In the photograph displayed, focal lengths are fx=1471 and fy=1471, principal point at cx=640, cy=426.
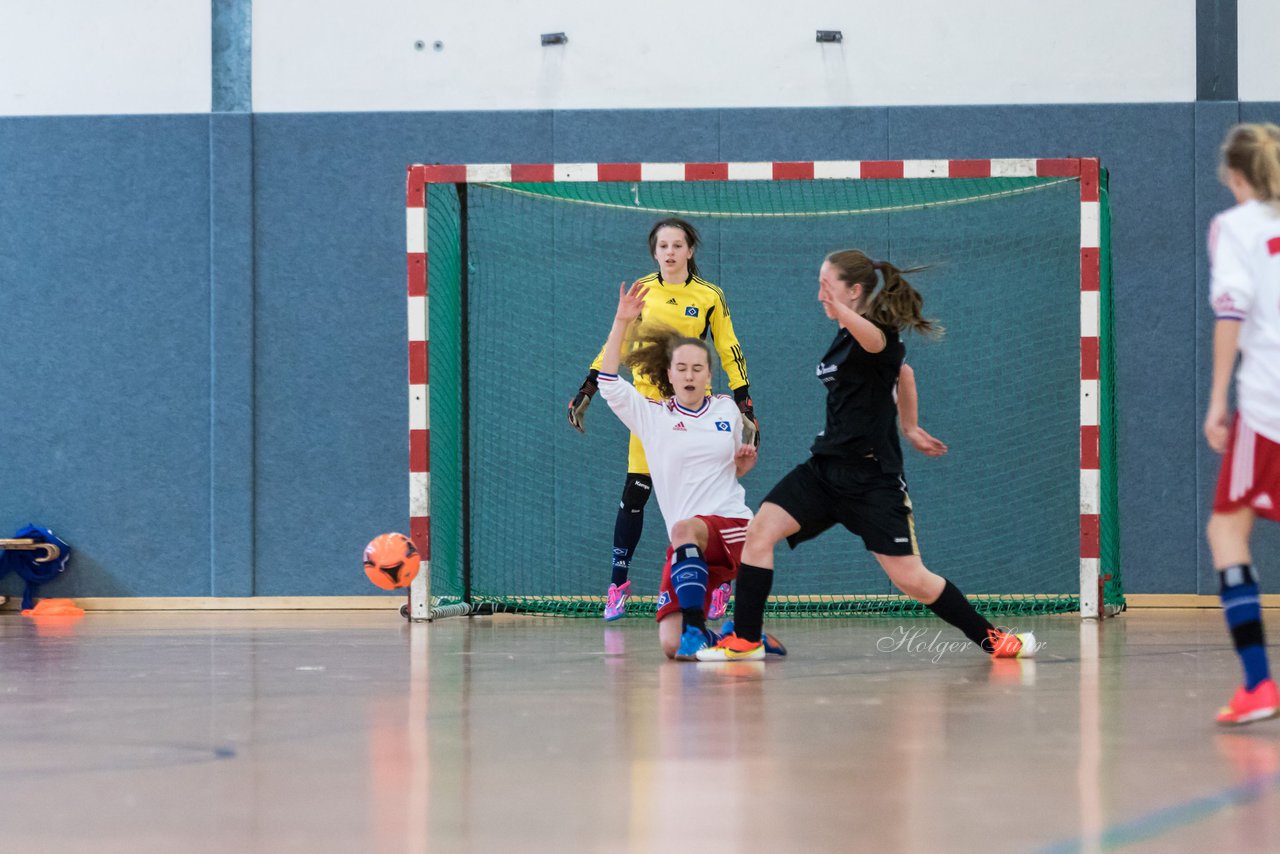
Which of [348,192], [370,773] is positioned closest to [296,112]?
[348,192]

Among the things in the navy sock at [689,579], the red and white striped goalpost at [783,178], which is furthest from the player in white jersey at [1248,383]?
the red and white striped goalpost at [783,178]

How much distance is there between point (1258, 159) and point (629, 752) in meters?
2.16

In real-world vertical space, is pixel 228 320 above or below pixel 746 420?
above

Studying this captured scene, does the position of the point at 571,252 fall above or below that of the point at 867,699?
above

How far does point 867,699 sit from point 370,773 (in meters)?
1.66

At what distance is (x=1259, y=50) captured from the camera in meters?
8.45

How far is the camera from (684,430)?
18.9 ft

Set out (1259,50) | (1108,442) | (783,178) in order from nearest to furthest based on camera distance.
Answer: (783,178) → (1108,442) → (1259,50)

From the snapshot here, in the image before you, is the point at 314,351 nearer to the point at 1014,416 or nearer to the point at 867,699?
the point at 1014,416

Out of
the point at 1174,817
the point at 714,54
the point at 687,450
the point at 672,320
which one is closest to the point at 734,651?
the point at 687,450

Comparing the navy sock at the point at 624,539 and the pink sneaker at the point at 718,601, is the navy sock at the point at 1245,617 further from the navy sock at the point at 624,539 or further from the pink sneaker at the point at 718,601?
the navy sock at the point at 624,539

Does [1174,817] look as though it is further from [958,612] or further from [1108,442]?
[1108,442]

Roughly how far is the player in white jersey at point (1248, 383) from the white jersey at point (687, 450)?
7.35ft

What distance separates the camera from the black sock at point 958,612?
201 inches
